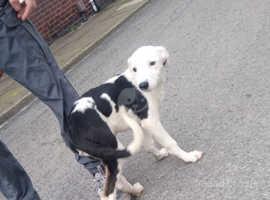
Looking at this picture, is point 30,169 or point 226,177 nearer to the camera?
point 226,177

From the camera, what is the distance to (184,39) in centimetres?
691

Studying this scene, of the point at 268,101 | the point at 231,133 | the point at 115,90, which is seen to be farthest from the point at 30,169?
the point at 268,101

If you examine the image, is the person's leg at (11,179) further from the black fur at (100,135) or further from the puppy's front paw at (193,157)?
the puppy's front paw at (193,157)

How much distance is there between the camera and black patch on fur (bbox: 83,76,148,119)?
3223 millimetres

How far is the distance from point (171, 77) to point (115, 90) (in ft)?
7.81

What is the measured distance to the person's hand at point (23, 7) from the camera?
295 cm

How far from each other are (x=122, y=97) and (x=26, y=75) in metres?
0.90

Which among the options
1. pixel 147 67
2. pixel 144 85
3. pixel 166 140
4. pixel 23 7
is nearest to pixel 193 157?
A: pixel 166 140

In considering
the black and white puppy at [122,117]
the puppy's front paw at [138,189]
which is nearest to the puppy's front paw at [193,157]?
the black and white puppy at [122,117]

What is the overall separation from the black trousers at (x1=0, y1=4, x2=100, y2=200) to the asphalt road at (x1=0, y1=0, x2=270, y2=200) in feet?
2.93

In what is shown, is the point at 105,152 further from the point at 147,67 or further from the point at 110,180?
the point at 147,67

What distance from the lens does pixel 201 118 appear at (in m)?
4.16

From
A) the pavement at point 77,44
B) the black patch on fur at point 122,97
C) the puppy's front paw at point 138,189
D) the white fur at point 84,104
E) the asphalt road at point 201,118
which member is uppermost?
the white fur at point 84,104

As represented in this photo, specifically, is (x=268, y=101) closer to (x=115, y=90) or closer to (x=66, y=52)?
(x=115, y=90)
